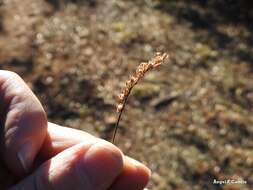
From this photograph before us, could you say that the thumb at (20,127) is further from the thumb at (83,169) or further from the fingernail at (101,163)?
the fingernail at (101,163)

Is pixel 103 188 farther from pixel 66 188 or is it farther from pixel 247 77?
pixel 247 77

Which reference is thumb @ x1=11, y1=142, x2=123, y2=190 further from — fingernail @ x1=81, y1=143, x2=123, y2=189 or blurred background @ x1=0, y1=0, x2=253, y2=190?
blurred background @ x1=0, y1=0, x2=253, y2=190

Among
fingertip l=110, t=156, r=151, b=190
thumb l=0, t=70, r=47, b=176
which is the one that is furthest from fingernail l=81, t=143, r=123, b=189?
thumb l=0, t=70, r=47, b=176

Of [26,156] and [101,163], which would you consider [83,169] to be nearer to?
[101,163]

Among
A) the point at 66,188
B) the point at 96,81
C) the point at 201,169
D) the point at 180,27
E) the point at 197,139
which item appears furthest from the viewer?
the point at 180,27

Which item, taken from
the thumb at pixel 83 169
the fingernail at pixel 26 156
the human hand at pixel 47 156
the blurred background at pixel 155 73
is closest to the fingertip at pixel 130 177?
the human hand at pixel 47 156

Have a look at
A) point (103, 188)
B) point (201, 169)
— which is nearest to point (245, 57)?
point (201, 169)

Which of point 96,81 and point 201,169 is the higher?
point 96,81
